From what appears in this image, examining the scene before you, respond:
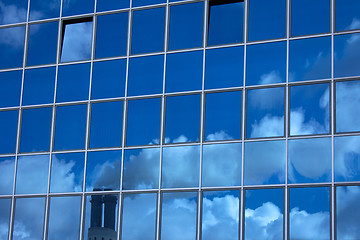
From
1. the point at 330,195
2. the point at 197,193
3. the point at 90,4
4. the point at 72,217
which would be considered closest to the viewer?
the point at 330,195

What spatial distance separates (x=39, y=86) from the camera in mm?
26859

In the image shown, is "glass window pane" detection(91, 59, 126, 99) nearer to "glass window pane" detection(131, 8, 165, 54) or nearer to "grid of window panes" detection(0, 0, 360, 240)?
"grid of window panes" detection(0, 0, 360, 240)

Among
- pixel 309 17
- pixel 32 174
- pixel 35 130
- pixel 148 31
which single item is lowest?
pixel 32 174

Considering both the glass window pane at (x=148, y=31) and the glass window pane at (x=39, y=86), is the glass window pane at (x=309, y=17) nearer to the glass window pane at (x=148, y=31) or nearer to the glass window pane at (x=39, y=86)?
the glass window pane at (x=148, y=31)

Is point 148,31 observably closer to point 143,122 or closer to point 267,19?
point 143,122

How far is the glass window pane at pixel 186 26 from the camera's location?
82.3 feet

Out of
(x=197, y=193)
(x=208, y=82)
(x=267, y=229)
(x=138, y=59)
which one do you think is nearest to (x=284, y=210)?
(x=267, y=229)

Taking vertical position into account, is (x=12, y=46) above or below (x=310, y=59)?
above

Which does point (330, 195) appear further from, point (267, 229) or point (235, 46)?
point (235, 46)

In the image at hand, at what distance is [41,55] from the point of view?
89.4 feet

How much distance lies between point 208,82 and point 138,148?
3.06 m

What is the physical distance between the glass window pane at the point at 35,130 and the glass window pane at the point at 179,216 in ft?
16.1

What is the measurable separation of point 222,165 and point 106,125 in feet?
14.2

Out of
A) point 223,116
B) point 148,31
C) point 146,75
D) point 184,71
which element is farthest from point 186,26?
point 223,116
